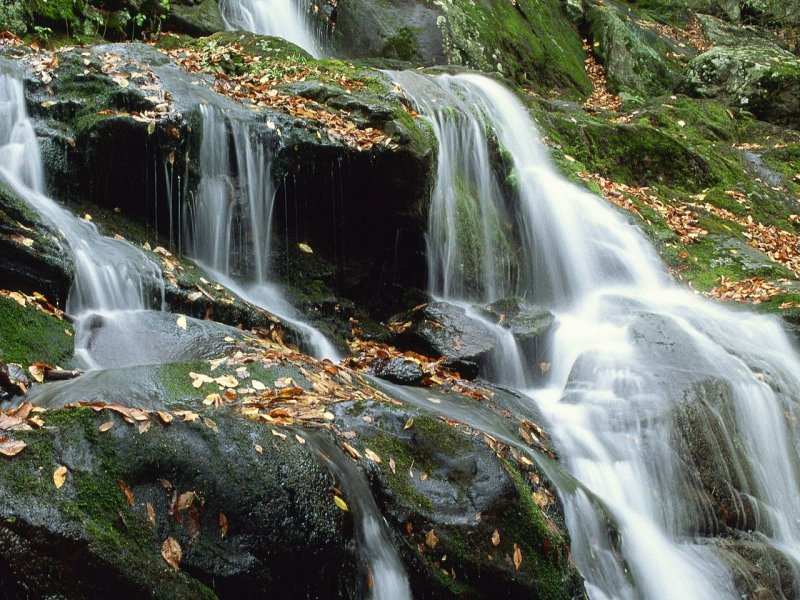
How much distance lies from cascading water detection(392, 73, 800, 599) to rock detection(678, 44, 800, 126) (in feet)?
23.4

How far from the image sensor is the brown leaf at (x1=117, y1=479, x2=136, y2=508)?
282 centimetres

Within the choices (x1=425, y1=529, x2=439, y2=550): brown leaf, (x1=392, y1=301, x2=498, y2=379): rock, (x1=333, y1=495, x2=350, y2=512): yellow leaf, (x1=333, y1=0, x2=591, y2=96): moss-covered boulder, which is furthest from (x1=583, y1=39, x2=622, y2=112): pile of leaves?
(x1=333, y1=495, x2=350, y2=512): yellow leaf

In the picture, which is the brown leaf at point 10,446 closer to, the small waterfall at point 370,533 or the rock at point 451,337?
the small waterfall at point 370,533

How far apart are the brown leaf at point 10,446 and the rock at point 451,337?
4.69m

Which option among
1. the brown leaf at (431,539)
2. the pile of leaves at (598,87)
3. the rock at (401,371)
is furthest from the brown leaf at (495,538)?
the pile of leaves at (598,87)

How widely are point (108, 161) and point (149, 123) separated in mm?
534

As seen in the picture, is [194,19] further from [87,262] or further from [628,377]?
[628,377]

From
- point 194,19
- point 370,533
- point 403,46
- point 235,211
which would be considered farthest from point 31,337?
point 403,46

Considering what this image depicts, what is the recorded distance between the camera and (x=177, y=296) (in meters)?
6.31

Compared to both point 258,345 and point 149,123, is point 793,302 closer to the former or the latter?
point 258,345

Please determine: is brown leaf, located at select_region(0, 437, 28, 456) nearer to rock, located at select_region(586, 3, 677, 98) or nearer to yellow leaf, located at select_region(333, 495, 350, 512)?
yellow leaf, located at select_region(333, 495, 350, 512)

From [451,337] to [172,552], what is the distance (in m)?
4.82

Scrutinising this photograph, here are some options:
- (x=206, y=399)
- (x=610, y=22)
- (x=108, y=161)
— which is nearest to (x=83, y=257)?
(x=108, y=161)

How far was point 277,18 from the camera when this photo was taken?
13.7m
